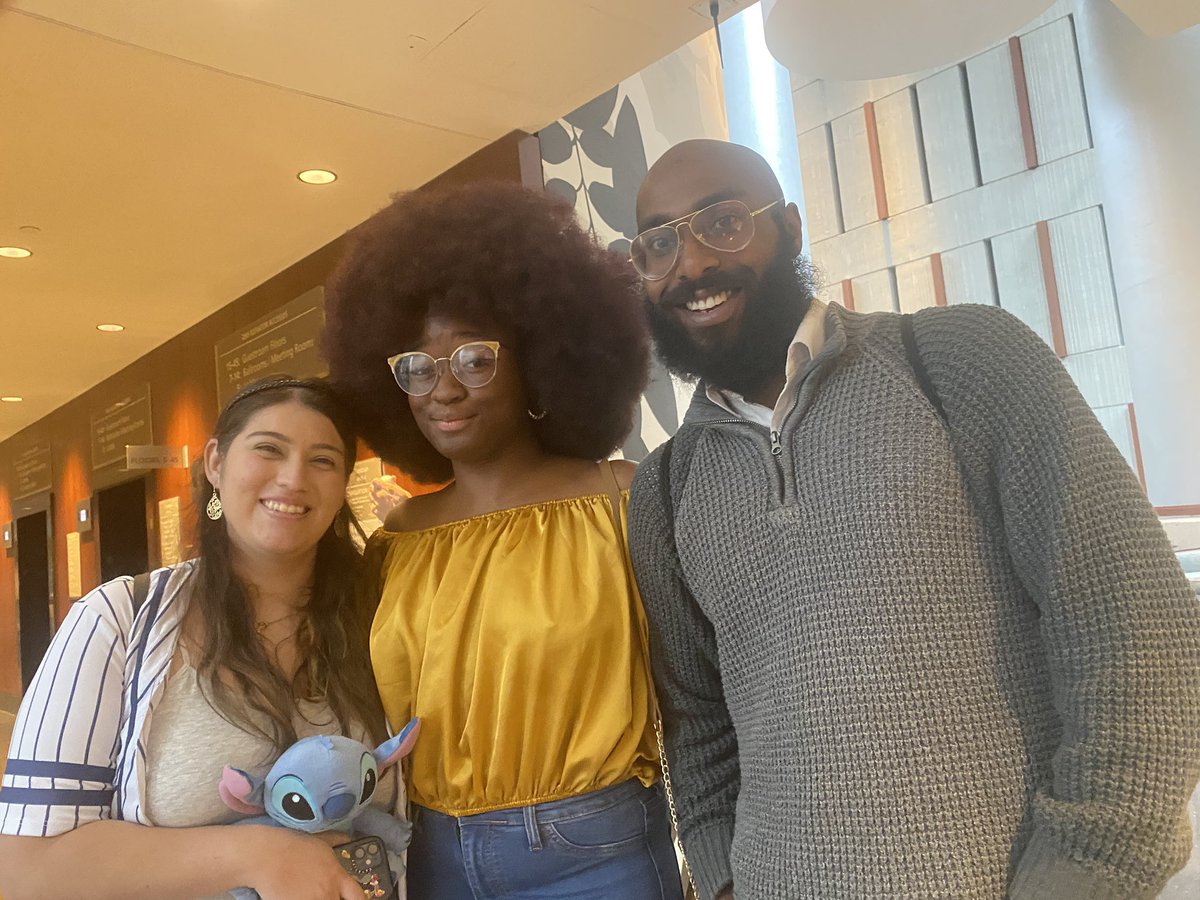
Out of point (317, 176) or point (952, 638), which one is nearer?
point (952, 638)

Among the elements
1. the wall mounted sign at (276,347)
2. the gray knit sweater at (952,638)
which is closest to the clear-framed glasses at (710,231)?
the gray knit sweater at (952,638)

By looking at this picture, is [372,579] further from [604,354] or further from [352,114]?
[352,114]

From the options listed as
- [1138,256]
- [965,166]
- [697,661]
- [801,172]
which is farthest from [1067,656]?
[801,172]

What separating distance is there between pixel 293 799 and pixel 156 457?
569 centimetres

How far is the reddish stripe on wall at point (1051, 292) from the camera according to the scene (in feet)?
9.92

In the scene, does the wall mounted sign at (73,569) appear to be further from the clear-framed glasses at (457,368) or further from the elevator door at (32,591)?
the clear-framed glasses at (457,368)

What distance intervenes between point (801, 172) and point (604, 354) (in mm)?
2066

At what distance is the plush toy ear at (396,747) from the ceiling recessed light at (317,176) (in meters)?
3.03

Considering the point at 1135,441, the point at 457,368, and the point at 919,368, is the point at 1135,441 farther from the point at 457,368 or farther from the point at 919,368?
the point at 457,368

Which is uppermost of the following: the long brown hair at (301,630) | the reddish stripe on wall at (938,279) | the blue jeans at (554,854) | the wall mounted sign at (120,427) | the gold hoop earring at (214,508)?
the wall mounted sign at (120,427)

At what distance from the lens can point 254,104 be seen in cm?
322

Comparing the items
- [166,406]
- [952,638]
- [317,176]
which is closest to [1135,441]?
[952,638]

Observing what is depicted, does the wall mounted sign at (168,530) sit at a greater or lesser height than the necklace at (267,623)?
greater

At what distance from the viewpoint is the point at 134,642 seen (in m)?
1.49
